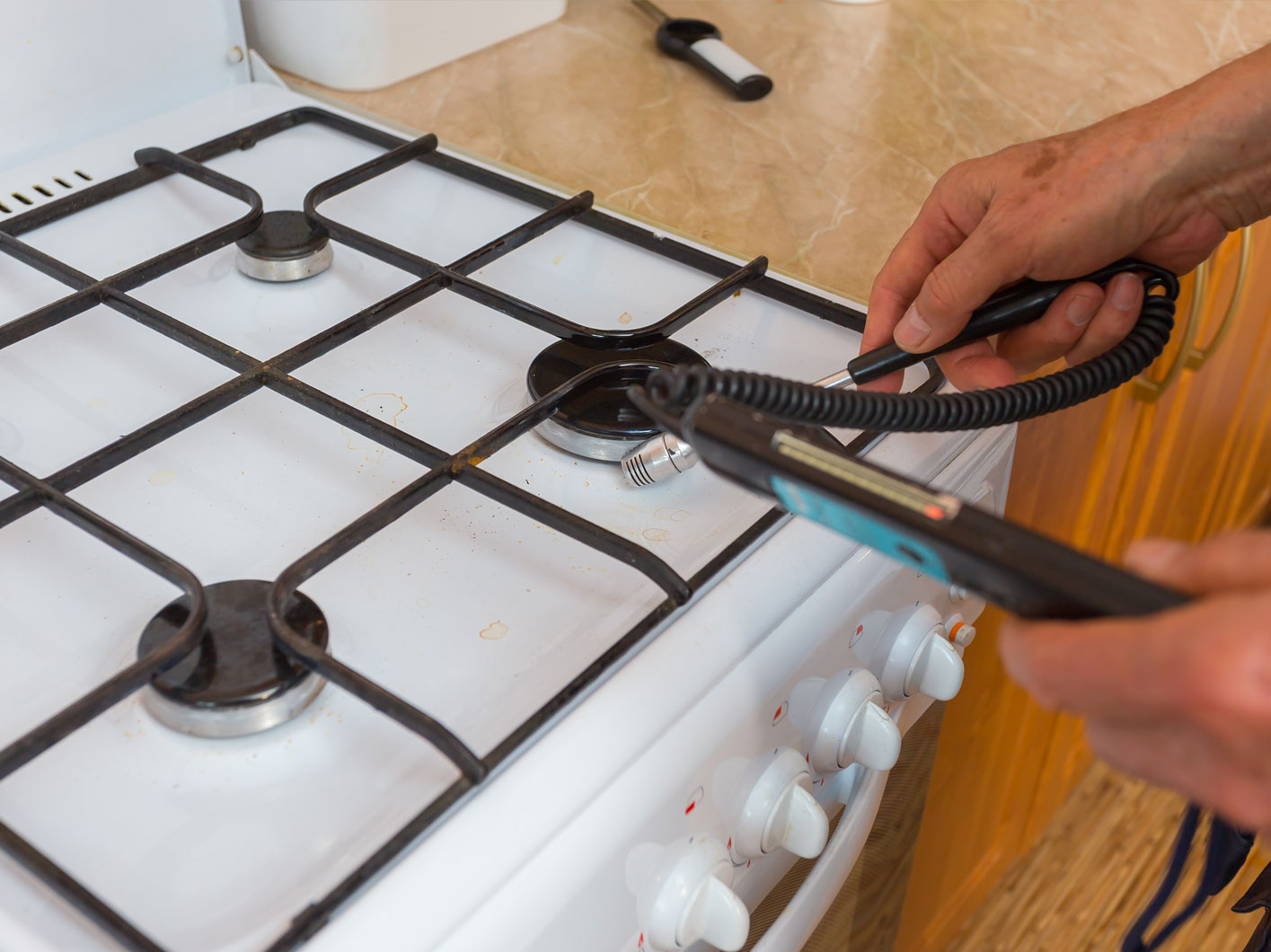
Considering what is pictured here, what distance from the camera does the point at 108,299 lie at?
1.99 ft

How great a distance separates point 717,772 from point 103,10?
667 mm

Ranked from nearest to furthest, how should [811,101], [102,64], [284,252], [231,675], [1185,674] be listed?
[1185,674] → [231,675] → [284,252] → [102,64] → [811,101]

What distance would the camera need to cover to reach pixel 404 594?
0.50 m

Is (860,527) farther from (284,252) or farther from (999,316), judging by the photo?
(284,252)

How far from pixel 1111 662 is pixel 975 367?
0.33 m

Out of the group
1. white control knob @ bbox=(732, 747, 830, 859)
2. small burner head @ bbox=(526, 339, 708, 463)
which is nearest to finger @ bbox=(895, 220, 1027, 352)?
small burner head @ bbox=(526, 339, 708, 463)

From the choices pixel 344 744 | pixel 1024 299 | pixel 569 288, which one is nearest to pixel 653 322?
pixel 569 288

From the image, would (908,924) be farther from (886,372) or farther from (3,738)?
(3,738)

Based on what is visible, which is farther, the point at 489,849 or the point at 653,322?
the point at 653,322

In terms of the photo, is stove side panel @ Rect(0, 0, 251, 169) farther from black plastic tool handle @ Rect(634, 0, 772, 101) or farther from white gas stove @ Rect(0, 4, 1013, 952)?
black plastic tool handle @ Rect(634, 0, 772, 101)

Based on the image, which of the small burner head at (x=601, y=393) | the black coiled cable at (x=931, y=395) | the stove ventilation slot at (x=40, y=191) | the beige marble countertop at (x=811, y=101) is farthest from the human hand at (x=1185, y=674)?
the stove ventilation slot at (x=40, y=191)

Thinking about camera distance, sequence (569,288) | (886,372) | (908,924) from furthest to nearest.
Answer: (908,924) → (569,288) → (886,372)

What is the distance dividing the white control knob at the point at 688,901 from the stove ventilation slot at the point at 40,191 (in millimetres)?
561

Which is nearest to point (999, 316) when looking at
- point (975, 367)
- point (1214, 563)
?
point (975, 367)
